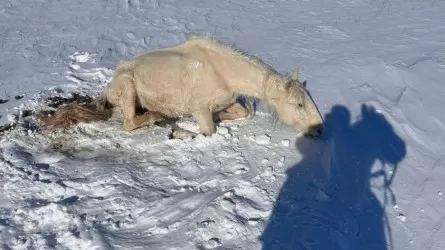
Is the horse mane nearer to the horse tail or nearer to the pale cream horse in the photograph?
the pale cream horse

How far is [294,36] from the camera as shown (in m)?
10.7

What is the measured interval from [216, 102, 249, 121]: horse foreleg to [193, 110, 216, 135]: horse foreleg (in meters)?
0.43

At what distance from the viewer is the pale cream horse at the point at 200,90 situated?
274 inches

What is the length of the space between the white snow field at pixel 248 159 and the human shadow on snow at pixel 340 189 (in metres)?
0.02

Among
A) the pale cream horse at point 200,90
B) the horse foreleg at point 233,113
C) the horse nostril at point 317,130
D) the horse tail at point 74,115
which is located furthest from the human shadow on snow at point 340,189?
the horse tail at point 74,115

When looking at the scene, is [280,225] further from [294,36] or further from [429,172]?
[294,36]

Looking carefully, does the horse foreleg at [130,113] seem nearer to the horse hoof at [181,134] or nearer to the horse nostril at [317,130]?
the horse hoof at [181,134]

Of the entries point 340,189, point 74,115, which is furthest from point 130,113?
point 340,189

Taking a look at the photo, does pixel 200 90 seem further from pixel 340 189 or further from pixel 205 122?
pixel 340 189

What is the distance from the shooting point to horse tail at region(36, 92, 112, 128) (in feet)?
24.5

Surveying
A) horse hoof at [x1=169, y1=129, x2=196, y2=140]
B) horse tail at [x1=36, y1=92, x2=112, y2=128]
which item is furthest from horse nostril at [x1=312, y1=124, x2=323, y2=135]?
horse tail at [x1=36, y1=92, x2=112, y2=128]

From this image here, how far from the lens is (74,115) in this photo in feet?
24.6

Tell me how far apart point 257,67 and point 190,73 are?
3.16 feet

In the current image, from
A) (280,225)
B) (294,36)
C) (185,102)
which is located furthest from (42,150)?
(294,36)
